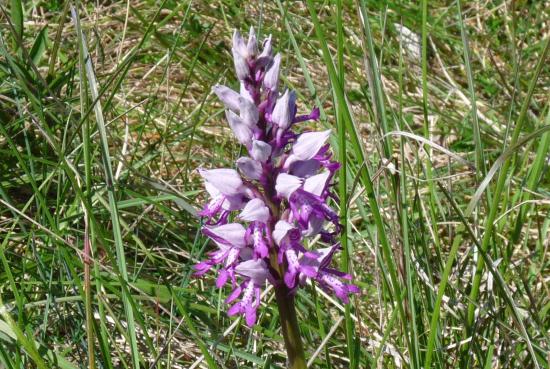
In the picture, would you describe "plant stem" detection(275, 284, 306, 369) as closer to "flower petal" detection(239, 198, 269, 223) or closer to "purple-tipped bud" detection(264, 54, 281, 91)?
"flower petal" detection(239, 198, 269, 223)

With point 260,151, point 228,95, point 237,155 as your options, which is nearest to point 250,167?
point 260,151

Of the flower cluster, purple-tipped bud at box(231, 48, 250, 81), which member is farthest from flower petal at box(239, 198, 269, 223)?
purple-tipped bud at box(231, 48, 250, 81)

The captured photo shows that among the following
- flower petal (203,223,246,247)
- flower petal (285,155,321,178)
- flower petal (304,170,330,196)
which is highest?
flower petal (285,155,321,178)

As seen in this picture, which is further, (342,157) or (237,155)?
(237,155)

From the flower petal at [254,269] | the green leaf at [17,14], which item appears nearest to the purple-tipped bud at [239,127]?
the flower petal at [254,269]

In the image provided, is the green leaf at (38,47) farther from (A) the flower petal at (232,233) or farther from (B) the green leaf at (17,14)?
(A) the flower petal at (232,233)

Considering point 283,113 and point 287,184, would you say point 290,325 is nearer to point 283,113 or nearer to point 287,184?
point 287,184
